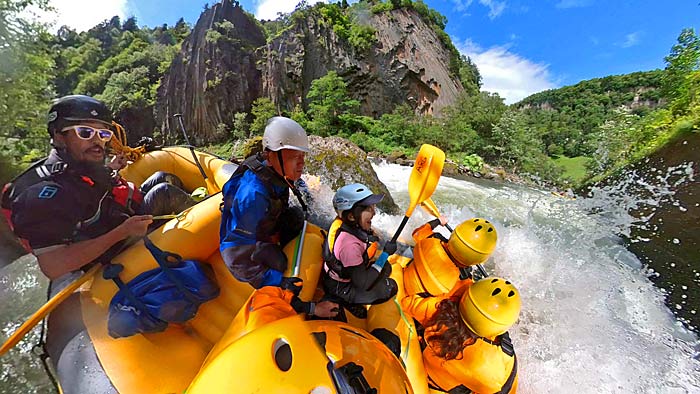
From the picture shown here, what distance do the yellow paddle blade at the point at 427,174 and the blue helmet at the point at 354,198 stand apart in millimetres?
841

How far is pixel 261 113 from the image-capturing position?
98.2 feet

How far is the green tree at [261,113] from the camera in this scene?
2920 cm

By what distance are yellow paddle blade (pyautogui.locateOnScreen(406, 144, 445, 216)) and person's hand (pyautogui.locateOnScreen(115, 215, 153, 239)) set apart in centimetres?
206

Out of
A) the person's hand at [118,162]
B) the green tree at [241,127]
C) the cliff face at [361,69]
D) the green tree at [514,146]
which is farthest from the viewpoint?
the cliff face at [361,69]

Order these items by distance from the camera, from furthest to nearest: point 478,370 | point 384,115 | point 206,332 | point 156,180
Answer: point 384,115 → point 156,180 → point 206,332 → point 478,370

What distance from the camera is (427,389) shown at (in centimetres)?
213

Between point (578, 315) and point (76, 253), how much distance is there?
5222 mm

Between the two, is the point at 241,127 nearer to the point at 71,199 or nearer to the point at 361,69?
the point at 361,69

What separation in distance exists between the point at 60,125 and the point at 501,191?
14.5 meters

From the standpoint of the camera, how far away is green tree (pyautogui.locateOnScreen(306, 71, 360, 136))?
88.4 ft

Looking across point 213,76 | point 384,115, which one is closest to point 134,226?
point 384,115

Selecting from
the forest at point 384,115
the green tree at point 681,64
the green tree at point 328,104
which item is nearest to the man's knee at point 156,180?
the forest at point 384,115

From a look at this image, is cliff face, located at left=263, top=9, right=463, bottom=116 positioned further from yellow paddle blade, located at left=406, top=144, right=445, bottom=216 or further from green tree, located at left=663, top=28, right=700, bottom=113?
yellow paddle blade, located at left=406, top=144, right=445, bottom=216

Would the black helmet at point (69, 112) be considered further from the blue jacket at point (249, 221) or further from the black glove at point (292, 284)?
the black glove at point (292, 284)
